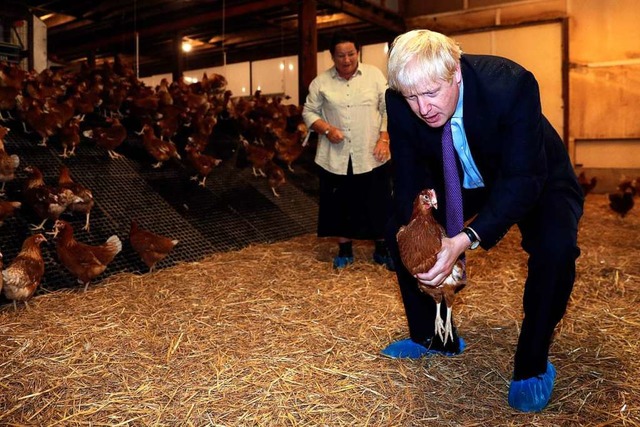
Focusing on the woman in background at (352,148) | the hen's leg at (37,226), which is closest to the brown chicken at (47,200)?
the hen's leg at (37,226)

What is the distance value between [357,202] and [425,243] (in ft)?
6.54

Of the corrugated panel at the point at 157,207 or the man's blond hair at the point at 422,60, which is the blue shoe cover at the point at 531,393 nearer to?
the man's blond hair at the point at 422,60

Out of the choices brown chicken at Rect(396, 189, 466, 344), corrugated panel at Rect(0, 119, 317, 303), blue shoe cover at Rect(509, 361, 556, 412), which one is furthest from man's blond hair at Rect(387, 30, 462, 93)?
corrugated panel at Rect(0, 119, 317, 303)

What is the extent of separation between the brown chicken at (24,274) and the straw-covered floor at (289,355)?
11 cm

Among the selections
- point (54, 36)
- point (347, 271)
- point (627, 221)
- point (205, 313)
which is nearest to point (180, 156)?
point (347, 271)

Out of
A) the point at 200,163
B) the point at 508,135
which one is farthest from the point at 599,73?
the point at 508,135

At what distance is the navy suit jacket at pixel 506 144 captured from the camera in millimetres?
1628

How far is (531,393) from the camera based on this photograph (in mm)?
1761

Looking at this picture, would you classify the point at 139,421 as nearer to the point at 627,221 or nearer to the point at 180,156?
the point at 180,156

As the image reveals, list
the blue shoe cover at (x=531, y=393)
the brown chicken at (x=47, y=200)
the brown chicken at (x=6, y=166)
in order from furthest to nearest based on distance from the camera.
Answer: the brown chicken at (x=6, y=166) < the brown chicken at (x=47, y=200) < the blue shoe cover at (x=531, y=393)

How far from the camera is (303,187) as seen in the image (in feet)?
21.1

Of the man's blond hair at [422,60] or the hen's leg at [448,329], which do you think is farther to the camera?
the hen's leg at [448,329]

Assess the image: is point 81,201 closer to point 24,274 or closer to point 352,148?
point 24,274

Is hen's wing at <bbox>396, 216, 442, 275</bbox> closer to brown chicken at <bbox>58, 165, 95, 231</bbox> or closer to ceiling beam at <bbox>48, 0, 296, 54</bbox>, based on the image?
brown chicken at <bbox>58, 165, 95, 231</bbox>
